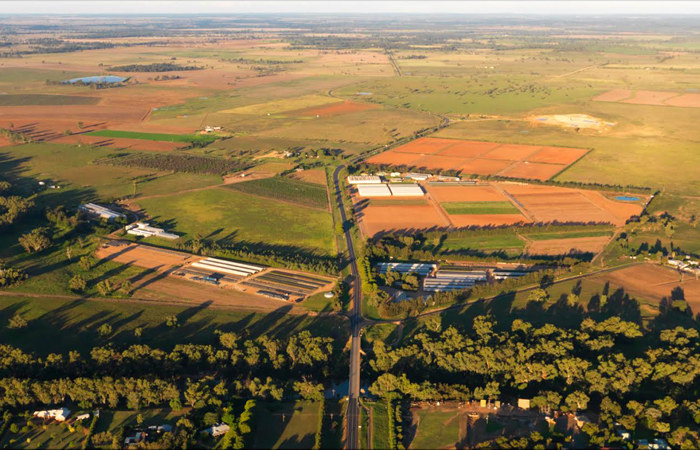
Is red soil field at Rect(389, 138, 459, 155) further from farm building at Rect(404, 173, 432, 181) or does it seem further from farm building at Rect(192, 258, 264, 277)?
farm building at Rect(192, 258, 264, 277)

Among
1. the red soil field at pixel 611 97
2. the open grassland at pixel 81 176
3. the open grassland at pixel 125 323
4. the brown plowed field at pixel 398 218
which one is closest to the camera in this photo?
the open grassland at pixel 125 323

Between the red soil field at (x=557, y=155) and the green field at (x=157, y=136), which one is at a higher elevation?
the green field at (x=157, y=136)

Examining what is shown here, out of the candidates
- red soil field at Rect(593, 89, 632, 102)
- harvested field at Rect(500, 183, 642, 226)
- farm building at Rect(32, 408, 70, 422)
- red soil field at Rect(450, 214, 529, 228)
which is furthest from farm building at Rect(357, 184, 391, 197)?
red soil field at Rect(593, 89, 632, 102)

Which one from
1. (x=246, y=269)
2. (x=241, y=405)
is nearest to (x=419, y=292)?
(x=246, y=269)

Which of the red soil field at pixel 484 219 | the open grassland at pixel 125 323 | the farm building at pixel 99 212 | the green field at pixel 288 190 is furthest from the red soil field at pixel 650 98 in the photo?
the farm building at pixel 99 212

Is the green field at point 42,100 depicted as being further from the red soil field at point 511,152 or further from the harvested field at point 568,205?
the harvested field at point 568,205

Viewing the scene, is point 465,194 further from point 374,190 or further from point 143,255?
point 143,255

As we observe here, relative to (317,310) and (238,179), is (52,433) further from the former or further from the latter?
(238,179)
